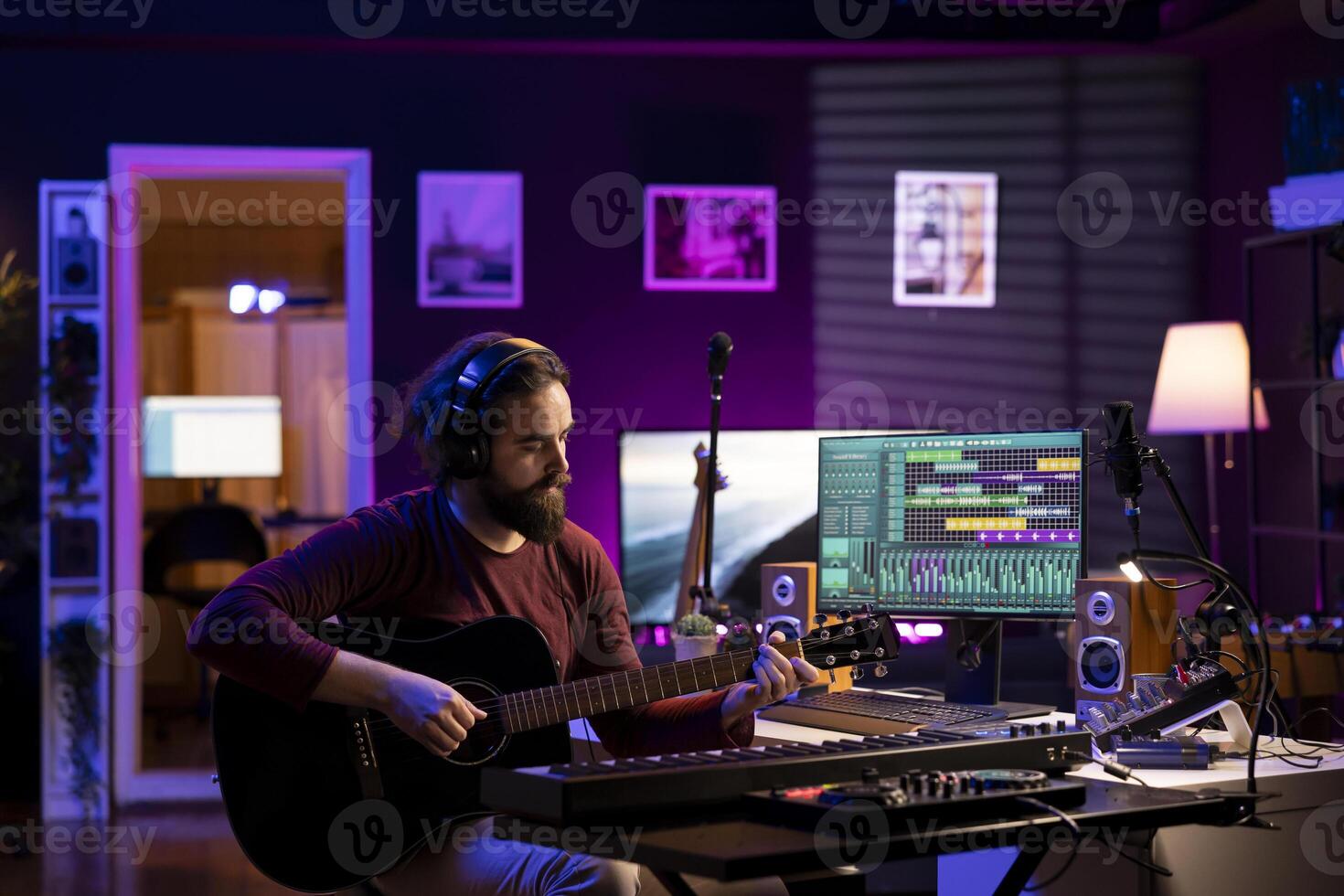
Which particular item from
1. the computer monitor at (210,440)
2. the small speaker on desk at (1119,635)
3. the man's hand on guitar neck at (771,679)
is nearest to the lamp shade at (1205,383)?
the small speaker on desk at (1119,635)

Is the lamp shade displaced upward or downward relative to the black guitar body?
upward

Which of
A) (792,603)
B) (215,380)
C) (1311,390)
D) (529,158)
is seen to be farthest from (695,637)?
(215,380)

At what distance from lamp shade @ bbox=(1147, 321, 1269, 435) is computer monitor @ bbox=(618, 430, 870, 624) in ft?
3.75

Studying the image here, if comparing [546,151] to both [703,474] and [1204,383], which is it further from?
[1204,383]

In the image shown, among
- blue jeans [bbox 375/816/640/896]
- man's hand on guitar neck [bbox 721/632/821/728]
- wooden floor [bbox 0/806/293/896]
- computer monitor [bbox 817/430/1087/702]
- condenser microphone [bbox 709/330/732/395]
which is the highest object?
condenser microphone [bbox 709/330/732/395]

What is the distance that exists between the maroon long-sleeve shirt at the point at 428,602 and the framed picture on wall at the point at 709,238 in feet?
8.61

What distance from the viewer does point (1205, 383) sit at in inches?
179

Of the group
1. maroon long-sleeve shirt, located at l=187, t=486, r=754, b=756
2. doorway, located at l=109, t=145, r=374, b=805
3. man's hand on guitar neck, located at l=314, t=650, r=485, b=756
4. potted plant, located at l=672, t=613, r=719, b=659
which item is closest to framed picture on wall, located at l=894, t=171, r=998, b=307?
doorway, located at l=109, t=145, r=374, b=805

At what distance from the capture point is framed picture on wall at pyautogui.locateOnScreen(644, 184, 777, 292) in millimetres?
4934

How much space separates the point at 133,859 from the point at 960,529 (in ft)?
9.72

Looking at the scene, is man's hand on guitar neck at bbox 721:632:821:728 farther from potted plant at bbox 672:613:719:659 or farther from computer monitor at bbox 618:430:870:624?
computer monitor at bbox 618:430:870:624

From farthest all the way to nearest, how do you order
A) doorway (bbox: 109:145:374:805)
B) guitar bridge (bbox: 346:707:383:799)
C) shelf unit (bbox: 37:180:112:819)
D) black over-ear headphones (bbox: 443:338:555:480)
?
1. doorway (bbox: 109:145:374:805)
2. shelf unit (bbox: 37:180:112:819)
3. black over-ear headphones (bbox: 443:338:555:480)
4. guitar bridge (bbox: 346:707:383:799)

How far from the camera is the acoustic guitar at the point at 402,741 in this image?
2049 millimetres

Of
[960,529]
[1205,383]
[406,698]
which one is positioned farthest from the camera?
[1205,383]
